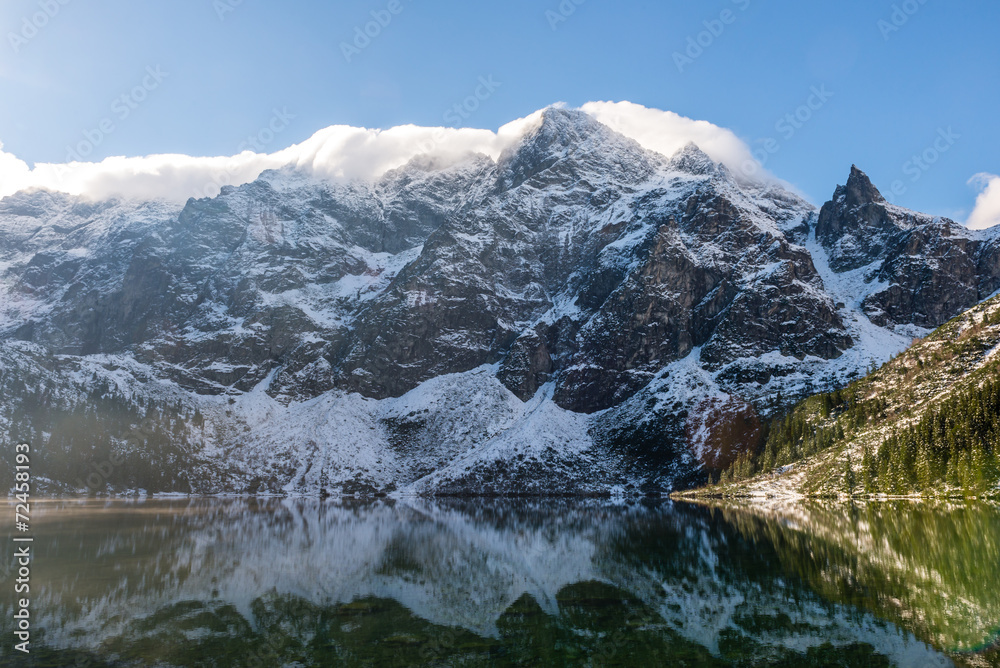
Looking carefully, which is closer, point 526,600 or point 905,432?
point 526,600

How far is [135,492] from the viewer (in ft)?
591

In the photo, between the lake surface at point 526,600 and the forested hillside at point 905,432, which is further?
the forested hillside at point 905,432

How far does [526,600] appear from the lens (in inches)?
1296

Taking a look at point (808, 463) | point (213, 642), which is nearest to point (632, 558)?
point (213, 642)

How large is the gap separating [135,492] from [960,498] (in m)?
195

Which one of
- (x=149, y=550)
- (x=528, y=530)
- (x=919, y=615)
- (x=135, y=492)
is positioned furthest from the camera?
(x=135, y=492)

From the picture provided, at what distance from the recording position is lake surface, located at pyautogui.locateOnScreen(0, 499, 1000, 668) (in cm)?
2233

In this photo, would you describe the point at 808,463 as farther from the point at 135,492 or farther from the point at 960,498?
the point at 135,492

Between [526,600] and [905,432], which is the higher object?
[905,432]

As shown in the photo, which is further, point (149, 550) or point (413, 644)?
point (149, 550)

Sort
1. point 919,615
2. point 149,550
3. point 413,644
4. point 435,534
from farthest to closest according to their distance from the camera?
point 435,534 → point 149,550 → point 919,615 → point 413,644

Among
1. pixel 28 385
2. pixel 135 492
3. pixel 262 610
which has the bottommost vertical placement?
pixel 135 492

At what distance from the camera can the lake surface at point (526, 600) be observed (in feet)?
73.3

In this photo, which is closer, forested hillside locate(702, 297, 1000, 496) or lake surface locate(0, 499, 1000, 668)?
lake surface locate(0, 499, 1000, 668)
